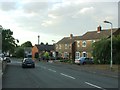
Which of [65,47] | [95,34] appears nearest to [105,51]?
[95,34]

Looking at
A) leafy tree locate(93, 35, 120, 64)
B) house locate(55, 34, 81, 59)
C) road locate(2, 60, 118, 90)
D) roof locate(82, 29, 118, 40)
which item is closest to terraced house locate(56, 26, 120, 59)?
roof locate(82, 29, 118, 40)

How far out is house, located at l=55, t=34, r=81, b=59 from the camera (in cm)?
9761

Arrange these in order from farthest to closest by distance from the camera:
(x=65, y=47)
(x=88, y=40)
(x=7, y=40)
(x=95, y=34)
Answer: (x=65, y=47)
(x=95, y=34)
(x=88, y=40)
(x=7, y=40)

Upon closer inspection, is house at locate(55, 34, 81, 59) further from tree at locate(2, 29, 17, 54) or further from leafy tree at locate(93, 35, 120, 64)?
leafy tree at locate(93, 35, 120, 64)

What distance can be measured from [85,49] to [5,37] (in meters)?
29.8

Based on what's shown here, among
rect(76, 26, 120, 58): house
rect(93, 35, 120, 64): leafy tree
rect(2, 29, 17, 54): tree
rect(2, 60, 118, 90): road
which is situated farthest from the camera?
rect(76, 26, 120, 58): house

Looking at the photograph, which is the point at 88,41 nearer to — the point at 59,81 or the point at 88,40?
the point at 88,40

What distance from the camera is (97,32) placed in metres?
84.3

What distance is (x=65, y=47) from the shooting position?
335ft

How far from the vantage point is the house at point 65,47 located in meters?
97.6

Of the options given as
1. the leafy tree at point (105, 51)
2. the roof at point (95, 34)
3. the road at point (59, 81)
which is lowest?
the road at point (59, 81)

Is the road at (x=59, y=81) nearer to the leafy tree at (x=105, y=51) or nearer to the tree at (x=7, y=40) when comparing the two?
the leafy tree at (x=105, y=51)

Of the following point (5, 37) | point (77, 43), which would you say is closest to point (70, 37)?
point (77, 43)

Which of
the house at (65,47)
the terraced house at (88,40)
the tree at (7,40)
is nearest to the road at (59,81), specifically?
the tree at (7,40)
